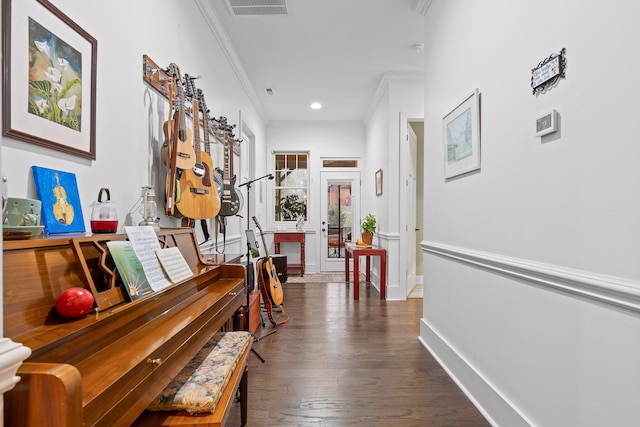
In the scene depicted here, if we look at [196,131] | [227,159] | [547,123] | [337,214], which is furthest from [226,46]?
[337,214]

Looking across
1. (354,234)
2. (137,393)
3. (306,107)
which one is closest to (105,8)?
(137,393)

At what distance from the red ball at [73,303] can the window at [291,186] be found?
552 cm

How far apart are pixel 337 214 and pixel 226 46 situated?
3.74 meters

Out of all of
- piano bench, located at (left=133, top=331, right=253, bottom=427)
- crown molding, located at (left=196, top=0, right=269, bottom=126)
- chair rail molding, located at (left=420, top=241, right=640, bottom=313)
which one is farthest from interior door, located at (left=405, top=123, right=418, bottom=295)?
piano bench, located at (left=133, top=331, right=253, bottom=427)

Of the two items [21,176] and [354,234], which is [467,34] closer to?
[21,176]

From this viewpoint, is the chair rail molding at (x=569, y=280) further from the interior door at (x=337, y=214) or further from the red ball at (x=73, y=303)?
the interior door at (x=337, y=214)

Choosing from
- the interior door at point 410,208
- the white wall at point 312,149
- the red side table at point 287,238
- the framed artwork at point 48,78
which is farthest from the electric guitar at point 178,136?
the white wall at point 312,149

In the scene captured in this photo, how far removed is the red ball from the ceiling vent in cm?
269

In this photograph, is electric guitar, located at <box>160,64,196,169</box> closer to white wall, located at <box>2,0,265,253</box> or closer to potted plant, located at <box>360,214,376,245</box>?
white wall, located at <box>2,0,265,253</box>

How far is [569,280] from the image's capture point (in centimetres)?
126

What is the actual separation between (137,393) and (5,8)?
4.12 feet

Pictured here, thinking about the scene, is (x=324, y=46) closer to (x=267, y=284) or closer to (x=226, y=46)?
(x=226, y=46)

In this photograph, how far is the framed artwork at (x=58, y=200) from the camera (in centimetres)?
119

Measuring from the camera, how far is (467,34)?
2139 millimetres
